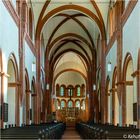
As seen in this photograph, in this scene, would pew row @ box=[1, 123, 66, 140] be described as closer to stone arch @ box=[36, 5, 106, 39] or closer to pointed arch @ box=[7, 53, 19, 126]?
pointed arch @ box=[7, 53, 19, 126]

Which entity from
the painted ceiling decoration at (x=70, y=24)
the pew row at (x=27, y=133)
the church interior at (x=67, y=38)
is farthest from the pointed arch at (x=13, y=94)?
the painted ceiling decoration at (x=70, y=24)

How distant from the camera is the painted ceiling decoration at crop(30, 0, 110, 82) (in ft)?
101

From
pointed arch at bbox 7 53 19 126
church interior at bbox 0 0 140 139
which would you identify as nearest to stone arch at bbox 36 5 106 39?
church interior at bbox 0 0 140 139

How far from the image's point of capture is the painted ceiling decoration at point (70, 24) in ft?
101

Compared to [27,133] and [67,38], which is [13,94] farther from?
[67,38]

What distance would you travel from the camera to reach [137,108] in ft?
58.2

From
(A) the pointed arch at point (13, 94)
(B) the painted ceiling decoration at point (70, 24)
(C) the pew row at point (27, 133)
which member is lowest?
(C) the pew row at point (27, 133)

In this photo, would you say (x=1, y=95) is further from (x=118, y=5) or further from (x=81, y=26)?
(x=81, y=26)

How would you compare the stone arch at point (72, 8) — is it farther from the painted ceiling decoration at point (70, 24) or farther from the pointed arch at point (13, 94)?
the pointed arch at point (13, 94)

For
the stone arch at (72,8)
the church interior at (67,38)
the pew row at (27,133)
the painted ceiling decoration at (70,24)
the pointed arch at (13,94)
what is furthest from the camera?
the stone arch at (72,8)

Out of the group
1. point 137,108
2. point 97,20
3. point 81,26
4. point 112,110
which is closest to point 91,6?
point 97,20

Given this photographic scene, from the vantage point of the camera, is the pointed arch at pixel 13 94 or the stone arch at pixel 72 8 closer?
the pointed arch at pixel 13 94

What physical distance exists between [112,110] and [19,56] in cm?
871

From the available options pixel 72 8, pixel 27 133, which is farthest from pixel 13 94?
pixel 72 8
